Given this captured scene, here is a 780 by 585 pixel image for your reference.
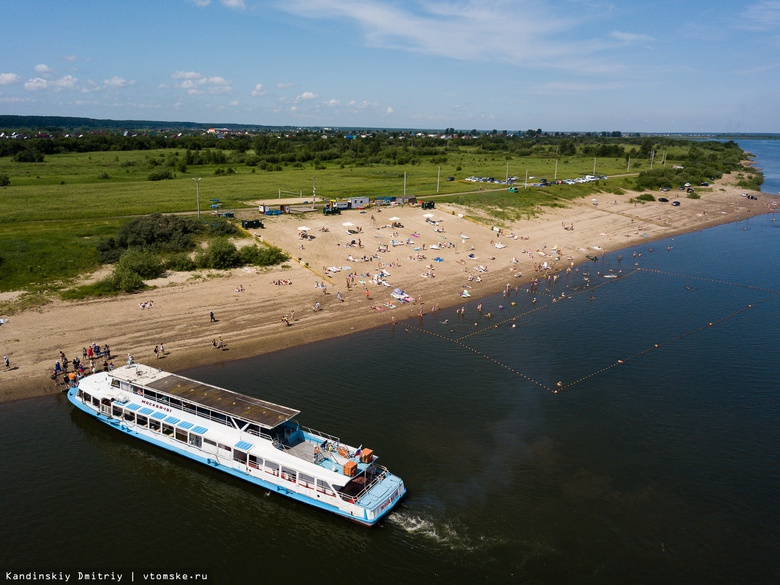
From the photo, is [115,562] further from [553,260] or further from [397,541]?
[553,260]

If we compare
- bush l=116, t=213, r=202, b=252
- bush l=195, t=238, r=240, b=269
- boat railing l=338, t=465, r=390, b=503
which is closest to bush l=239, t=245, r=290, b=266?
bush l=195, t=238, r=240, b=269

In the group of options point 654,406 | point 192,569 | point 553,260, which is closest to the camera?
point 192,569

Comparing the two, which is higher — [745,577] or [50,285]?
[50,285]

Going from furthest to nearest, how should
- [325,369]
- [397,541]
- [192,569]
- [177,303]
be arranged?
[177,303]
[325,369]
[397,541]
[192,569]

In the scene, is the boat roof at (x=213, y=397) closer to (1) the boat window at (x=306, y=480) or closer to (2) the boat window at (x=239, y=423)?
(2) the boat window at (x=239, y=423)

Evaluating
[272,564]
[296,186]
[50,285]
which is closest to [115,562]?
[272,564]

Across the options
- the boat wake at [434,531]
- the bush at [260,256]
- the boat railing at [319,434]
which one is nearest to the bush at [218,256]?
the bush at [260,256]

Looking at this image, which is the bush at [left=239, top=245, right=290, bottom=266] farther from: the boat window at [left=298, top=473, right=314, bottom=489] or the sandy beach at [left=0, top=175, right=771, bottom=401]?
the boat window at [left=298, top=473, right=314, bottom=489]
